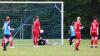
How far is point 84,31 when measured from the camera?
2311 inches

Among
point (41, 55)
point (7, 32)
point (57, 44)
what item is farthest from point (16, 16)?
point (41, 55)

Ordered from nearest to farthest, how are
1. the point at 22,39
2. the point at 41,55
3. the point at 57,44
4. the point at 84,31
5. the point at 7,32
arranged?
the point at 41,55 < the point at 7,32 < the point at 57,44 < the point at 22,39 < the point at 84,31

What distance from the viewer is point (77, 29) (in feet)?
106

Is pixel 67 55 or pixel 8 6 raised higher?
pixel 8 6

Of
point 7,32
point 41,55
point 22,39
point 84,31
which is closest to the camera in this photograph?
point 41,55

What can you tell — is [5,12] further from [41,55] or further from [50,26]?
[41,55]

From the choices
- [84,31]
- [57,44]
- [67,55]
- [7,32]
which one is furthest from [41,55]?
[84,31]

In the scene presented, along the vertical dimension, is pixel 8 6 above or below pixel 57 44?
above

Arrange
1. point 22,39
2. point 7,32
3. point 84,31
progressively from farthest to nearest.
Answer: point 84,31 < point 22,39 < point 7,32

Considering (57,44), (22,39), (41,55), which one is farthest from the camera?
(22,39)

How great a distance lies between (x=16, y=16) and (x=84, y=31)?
1784 centimetres

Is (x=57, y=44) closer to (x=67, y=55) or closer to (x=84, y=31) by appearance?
(x=67, y=55)

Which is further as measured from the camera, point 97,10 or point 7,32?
point 97,10

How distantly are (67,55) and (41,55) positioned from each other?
1258 mm
